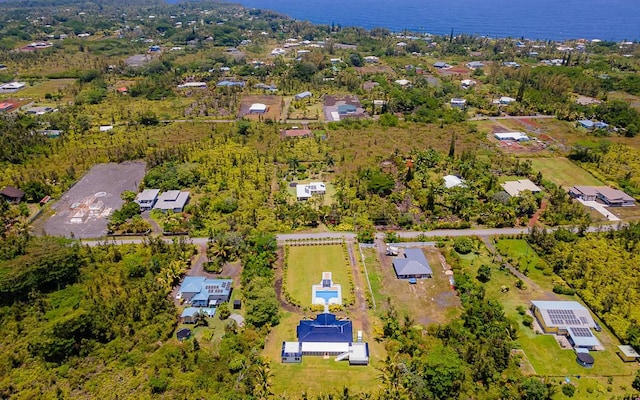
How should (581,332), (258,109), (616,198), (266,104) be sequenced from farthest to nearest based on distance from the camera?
(266,104), (258,109), (616,198), (581,332)

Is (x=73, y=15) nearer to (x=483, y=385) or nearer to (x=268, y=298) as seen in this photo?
(x=268, y=298)

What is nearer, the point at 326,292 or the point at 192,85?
the point at 326,292

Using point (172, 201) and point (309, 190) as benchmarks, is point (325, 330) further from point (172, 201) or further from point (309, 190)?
point (172, 201)

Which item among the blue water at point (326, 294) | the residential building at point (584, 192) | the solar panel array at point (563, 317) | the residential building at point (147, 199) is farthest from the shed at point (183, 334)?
the residential building at point (584, 192)

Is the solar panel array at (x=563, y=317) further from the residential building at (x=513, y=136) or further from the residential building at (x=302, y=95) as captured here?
the residential building at (x=302, y=95)

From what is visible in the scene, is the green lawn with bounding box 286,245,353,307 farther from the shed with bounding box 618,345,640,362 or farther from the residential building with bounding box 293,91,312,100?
the residential building with bounding box 293,91,312,100

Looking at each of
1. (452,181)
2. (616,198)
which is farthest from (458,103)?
(616,198)
